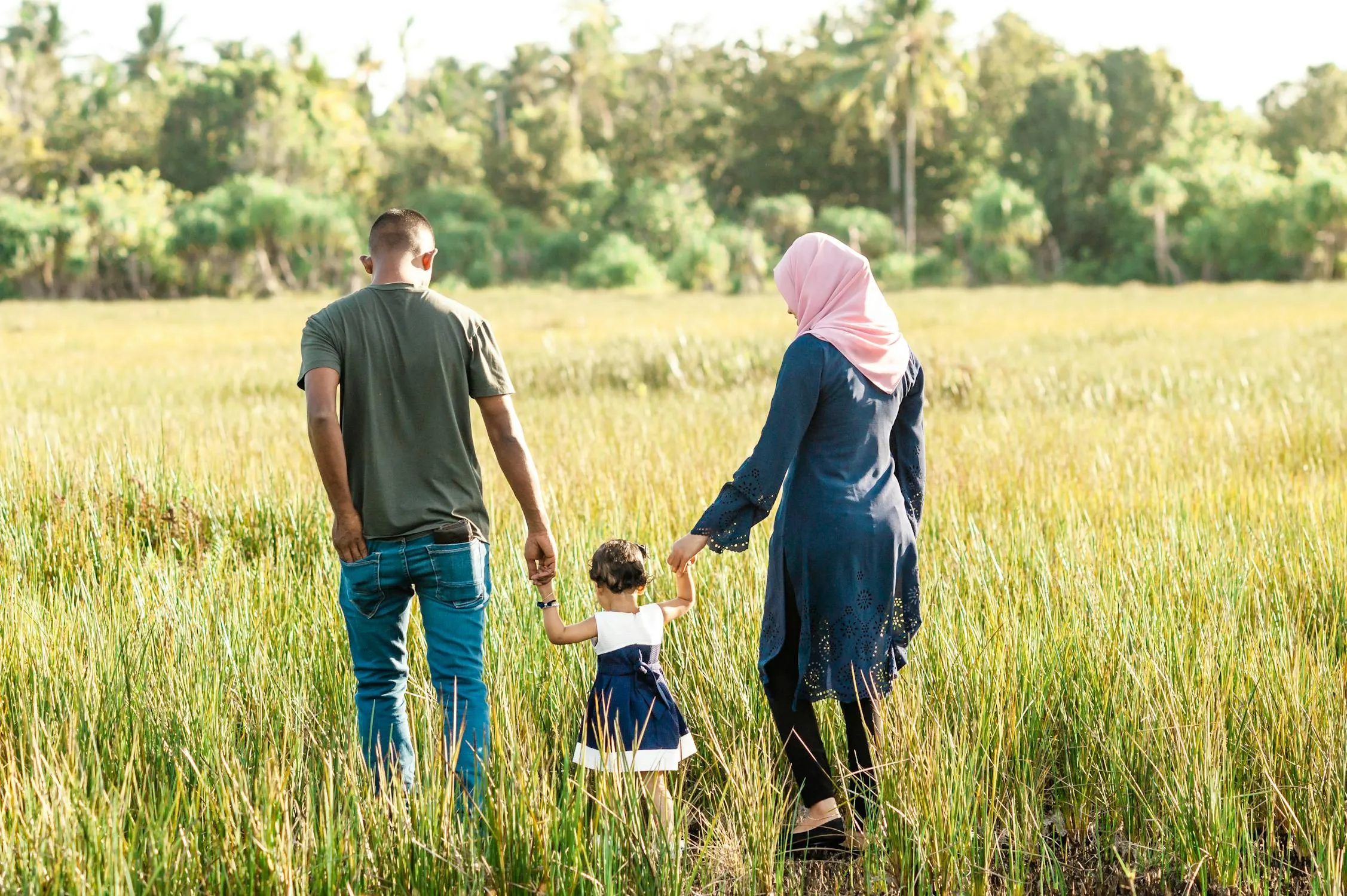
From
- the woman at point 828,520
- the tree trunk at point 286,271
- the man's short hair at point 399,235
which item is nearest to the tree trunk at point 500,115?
the tree trunk at point 286,271

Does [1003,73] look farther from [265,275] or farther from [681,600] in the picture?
[681,600]

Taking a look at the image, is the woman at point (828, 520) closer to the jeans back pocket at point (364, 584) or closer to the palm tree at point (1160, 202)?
the jeans back pocket at point (364, 584)

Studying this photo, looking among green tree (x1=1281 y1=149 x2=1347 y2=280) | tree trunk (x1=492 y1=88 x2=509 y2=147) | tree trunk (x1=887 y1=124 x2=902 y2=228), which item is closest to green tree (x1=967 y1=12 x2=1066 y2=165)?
tree trunk (x1=887 y1=124 x2=902 y2=228)

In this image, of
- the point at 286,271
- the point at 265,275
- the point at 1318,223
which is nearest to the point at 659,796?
the point at 265,275

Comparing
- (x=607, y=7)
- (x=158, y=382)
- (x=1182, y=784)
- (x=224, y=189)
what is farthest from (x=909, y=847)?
(x=607, y=7)

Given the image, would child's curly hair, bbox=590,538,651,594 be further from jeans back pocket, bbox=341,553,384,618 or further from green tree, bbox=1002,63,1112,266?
green tree, bbox=1002,63,1112,266

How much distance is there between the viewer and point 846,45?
54125 mm

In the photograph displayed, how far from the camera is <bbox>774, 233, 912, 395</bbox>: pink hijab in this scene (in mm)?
2840

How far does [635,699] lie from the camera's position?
279 centimetres

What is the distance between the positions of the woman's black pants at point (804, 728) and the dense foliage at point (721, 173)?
141ft

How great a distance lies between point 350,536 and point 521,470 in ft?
1.49

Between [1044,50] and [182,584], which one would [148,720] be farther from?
[1044,50]

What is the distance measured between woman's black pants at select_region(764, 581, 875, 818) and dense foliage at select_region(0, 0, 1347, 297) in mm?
42869

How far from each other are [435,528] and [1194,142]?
188ft
